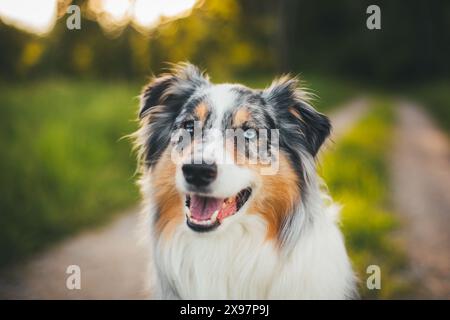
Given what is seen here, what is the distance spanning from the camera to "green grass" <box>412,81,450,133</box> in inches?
507

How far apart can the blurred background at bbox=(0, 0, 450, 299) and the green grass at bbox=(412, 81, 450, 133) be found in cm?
14

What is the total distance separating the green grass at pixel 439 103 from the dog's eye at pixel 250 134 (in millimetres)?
10390

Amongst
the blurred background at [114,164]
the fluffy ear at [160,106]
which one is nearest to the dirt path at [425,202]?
the blurred background at [114,164]

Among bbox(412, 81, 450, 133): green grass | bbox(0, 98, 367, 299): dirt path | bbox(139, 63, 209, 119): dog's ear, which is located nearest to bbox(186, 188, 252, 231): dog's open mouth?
bbox(139, 63, 209, 119): dog's ear

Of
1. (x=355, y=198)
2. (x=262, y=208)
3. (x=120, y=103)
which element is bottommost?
(x=262, y=208)

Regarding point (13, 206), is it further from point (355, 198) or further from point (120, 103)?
point (355, 198)

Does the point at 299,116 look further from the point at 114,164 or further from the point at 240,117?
the point at 114,164

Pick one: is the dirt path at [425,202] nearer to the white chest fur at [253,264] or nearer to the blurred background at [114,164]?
the blurred background at [114,164]

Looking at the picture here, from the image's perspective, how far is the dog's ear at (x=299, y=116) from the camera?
2699 mm

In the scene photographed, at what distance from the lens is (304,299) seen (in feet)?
8.68

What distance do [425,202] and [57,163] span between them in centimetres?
506

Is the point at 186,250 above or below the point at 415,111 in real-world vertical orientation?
below
